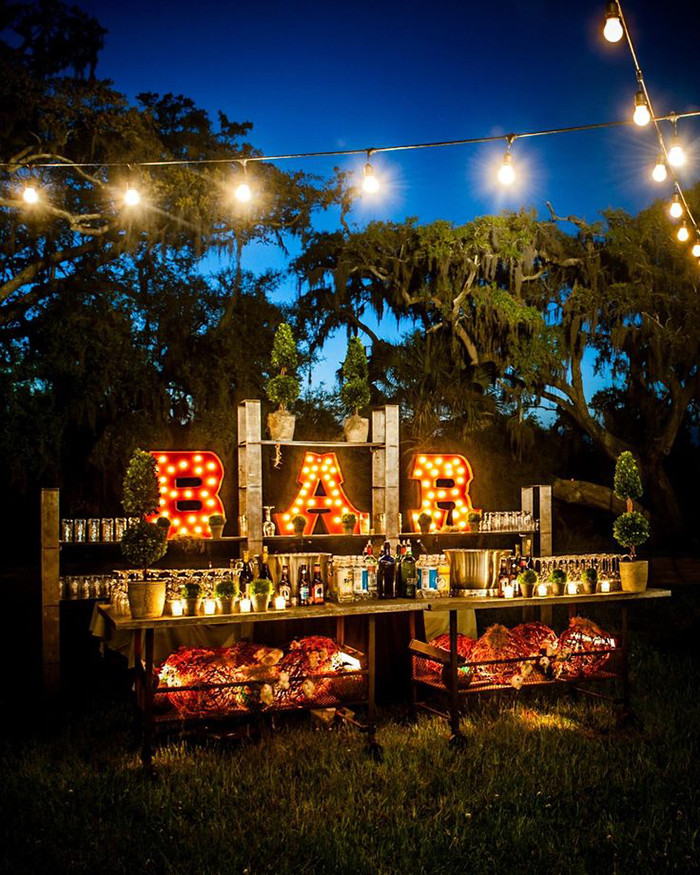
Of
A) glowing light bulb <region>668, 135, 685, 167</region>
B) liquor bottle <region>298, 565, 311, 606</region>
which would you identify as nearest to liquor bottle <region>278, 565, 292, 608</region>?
liquor bottle <region>298, 565, 311, 606</region>

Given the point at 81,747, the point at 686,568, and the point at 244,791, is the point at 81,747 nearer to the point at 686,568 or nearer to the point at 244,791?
the point at 244,791

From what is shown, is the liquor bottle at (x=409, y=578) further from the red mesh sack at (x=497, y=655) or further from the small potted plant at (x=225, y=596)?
the small potted plant at (x=225, y=596)

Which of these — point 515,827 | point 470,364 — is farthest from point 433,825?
point 470,364

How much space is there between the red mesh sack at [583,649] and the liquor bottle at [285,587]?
7.48 feet

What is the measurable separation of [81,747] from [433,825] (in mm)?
2879

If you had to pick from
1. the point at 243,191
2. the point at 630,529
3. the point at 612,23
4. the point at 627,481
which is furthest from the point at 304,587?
the point at 612,23

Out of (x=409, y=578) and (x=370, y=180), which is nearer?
(x=409, y=578)

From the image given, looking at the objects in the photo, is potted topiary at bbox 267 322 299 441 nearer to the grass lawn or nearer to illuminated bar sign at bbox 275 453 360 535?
illuminated bar sign at bbox 275 453 360 535

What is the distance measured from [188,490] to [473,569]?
10.5ft

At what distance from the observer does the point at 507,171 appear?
718 cm

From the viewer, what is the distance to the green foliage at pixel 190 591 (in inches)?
227

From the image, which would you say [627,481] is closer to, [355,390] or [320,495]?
[355,390]

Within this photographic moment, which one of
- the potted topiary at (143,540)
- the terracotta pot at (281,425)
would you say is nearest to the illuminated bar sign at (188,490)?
the terracotta pot at (281,425)

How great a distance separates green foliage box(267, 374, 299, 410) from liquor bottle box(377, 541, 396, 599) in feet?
6.91
